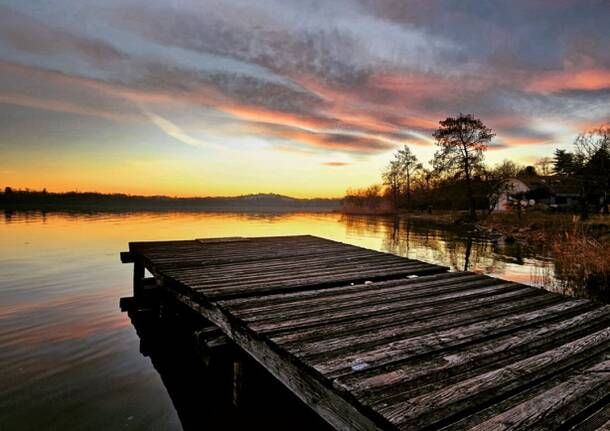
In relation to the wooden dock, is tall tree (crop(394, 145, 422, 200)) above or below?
above

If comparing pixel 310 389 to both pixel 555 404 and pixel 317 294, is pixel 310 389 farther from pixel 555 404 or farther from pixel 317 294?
pixel 317 294

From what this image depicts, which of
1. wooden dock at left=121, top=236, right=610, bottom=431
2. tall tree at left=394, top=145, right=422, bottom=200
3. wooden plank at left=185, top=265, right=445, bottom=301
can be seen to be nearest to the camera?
wooden dock at left=121, top=236, right=610, bottom=431

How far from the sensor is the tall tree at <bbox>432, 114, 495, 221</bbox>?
41750mm

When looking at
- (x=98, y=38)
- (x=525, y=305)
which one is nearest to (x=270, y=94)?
(x=98, y=38)

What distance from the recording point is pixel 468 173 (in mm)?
41594

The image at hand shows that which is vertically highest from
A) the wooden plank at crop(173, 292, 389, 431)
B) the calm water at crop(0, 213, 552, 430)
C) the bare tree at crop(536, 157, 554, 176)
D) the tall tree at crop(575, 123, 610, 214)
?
the bare tree at crop(536, 157, 554, 176)

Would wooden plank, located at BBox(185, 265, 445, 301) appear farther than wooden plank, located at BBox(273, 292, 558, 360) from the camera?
Yes

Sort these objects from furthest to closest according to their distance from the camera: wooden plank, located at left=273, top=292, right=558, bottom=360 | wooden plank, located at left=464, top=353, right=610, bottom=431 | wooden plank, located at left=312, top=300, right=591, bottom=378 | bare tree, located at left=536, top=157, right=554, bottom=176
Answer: bare tree, located at left=536, top=157, right=554, bottom=176, wooden plank, located at left=273, top=292, right=558, bottom=360, wooden plank, located at left=312, top=300, right=591, bottom=378, wooden plank, located at left=464, top=353, right=610, bottom=431

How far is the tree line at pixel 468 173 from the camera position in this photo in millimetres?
29500

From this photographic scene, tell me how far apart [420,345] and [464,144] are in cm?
4475

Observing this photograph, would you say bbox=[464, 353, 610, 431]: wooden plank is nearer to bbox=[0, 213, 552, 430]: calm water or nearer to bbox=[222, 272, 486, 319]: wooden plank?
bbox=[222, 272, 486, 319]: wooden plank

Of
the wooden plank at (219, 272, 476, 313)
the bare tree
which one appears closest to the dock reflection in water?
the wooden plank at (219, 272, 476, 313)

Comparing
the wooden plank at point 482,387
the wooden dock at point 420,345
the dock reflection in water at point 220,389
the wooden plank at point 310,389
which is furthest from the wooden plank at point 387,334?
the dock reflection in water at point 220,389

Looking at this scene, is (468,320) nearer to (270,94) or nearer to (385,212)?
(270,94)
